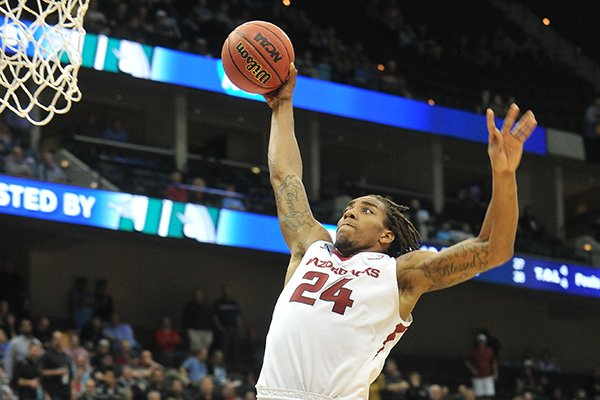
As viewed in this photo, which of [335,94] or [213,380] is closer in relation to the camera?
[213,380]

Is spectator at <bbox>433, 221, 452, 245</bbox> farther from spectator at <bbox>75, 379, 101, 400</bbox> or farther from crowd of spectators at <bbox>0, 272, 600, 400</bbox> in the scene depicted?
spectator at <bbox>75, 379, 101, 400</bbox>

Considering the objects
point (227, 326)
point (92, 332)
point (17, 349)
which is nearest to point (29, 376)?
point (17, 349)

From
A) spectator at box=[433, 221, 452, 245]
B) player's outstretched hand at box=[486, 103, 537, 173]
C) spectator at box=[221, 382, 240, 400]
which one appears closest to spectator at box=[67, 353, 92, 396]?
spectator at box=[221, 382, 240, 400]

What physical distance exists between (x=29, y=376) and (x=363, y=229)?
8004mm

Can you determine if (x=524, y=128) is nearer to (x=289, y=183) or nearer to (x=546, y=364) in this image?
(x=289, y=183)

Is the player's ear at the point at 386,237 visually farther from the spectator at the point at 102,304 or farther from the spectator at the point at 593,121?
the spectator at the point at 593,121

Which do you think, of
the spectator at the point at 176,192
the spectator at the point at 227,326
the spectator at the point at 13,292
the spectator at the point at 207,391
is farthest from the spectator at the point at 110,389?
A: the spectator at the point at 176,192

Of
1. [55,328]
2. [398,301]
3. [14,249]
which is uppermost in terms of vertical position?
[14,249]

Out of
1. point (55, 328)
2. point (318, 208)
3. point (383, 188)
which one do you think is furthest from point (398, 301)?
point (383, 188)

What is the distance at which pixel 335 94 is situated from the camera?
20.3 metres

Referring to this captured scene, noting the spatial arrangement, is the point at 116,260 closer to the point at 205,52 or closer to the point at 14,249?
the point at 14,249

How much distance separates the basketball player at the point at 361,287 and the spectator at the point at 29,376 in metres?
7.68

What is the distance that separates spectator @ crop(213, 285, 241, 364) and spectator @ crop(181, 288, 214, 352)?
0.14m

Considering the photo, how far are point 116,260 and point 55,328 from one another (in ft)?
10.7
